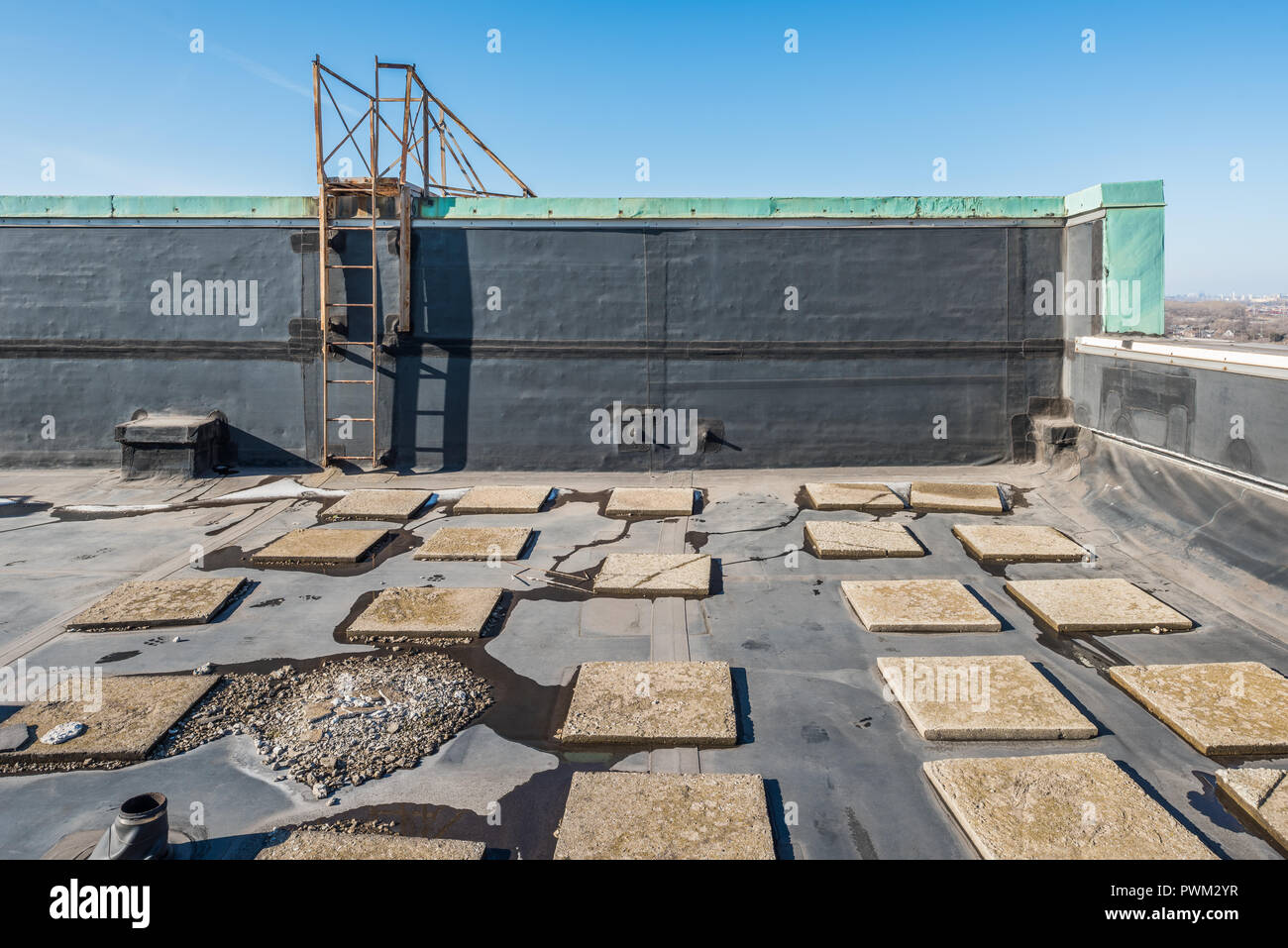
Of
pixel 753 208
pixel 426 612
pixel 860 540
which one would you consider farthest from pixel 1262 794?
pixel 753 208

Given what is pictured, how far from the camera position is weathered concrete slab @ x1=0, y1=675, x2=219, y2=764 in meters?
4.16

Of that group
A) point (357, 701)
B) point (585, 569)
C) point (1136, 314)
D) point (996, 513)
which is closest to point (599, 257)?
point (585, 569)

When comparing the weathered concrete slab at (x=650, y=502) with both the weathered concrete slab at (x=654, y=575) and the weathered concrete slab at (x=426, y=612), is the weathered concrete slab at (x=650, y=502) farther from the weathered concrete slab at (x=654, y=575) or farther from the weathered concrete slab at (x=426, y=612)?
the weathered concrete slab at (x=426, y=612)

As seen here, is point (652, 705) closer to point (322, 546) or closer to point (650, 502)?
point (322, 546)

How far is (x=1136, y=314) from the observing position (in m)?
10.3

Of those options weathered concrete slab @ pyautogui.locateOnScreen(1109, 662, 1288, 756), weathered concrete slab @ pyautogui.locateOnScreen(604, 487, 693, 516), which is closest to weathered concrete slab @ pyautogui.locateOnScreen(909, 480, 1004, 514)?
weathered concrete slab @ pyautogui.locateOnScreen(604, 487, 693, 516)

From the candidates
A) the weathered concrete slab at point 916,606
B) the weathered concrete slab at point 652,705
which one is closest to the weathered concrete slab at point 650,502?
the weathered concrete slab at point 916,606

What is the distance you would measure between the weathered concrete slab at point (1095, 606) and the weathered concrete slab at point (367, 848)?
15.1 feet

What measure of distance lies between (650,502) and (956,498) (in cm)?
369

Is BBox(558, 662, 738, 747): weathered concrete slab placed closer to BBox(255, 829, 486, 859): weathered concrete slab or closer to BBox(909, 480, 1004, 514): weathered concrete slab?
BBox(255, 829, 486, 859): weathered concrete slab

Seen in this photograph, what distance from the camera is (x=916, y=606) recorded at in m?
6.18

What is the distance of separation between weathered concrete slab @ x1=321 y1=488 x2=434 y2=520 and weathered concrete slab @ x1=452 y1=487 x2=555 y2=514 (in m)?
0.51

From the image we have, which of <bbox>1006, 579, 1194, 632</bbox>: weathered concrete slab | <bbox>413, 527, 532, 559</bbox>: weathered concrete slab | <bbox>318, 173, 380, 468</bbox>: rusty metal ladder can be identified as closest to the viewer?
<bbox>1006, 579, 1194, 632</bbox>: weathered concrete slab
